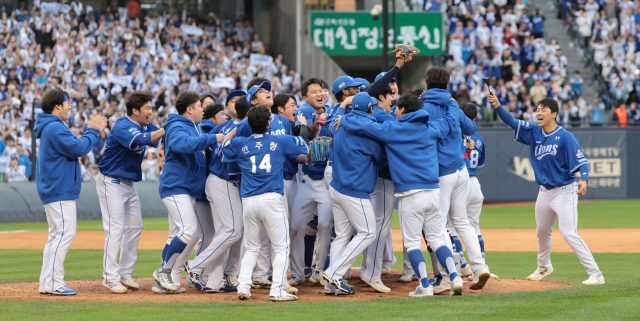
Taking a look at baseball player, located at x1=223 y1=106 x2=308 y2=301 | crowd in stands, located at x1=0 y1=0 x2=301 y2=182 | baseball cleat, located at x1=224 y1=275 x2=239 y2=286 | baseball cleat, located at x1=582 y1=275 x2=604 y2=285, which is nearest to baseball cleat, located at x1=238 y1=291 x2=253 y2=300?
baseball player, located at x1=223 y1=106 x2=308 y2=301

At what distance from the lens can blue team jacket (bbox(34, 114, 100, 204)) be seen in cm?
738

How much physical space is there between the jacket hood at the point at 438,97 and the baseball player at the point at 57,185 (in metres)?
3.63

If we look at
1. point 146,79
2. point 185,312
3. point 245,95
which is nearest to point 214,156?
point 245,95

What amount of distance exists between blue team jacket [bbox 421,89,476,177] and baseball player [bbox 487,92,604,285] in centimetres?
81

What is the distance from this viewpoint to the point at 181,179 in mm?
7602

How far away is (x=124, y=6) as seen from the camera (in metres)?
28.7

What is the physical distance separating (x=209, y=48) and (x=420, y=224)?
20.8m

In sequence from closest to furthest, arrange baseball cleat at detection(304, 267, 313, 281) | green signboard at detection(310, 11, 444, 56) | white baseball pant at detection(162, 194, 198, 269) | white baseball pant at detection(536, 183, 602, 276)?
white baseball pant at detection(162, 194, 198, 269), white baseball pant at detection(536, 183, 602, 276), baseball cleat at detection(304, 267, 313, 281), green signboard at detection(310, 11, 444, 56)

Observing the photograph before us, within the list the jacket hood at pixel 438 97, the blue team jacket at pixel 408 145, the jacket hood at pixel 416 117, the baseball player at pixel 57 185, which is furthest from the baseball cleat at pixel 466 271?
the baseball player at pixel 57 185

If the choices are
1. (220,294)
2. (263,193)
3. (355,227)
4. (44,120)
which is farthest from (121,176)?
(355,227)

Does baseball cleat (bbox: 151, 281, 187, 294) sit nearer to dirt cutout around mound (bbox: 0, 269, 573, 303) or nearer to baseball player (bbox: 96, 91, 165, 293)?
dirt cutout around mound (bbox: 0, 269, 573, 303)

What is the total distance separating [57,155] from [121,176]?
0.70m

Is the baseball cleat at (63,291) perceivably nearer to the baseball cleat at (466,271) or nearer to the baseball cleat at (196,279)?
the baseball cleat at (196,279)

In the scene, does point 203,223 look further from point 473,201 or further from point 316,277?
point 473,201
